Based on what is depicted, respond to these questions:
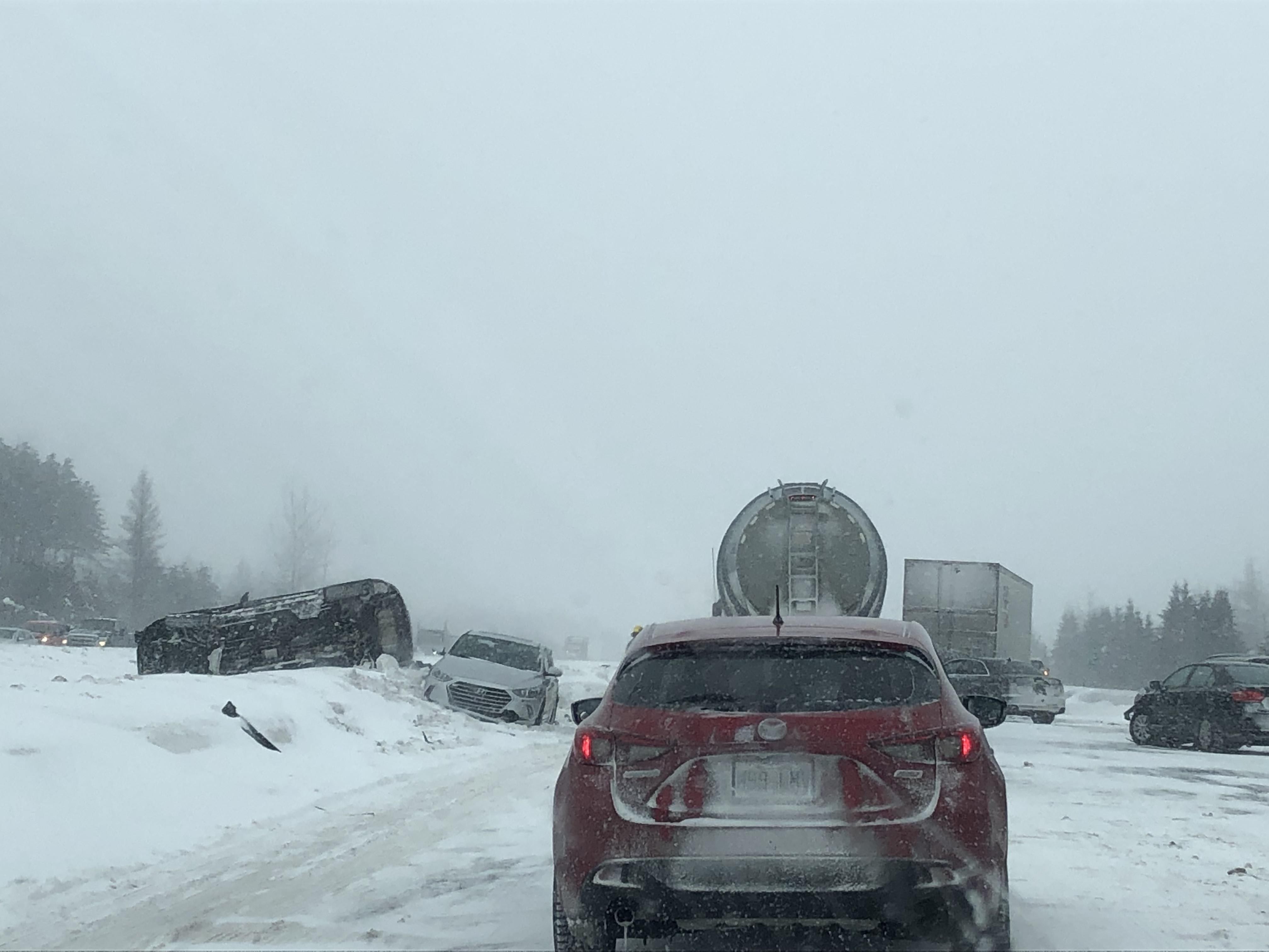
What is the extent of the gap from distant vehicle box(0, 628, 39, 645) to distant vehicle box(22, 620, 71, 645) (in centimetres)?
42

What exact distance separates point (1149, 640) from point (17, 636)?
8323 centimetres

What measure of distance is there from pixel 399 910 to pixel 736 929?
2.33 meters

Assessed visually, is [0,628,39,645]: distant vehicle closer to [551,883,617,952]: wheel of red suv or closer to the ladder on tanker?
the ladder on tanker

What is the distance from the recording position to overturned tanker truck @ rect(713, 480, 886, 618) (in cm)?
1794

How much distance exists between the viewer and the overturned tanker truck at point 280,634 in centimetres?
1983

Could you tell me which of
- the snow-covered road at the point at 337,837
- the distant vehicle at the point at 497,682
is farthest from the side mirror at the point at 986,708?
the distant vehicle at the point at 497,682

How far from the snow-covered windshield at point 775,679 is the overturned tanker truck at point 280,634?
1628cm

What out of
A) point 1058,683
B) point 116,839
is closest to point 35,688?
point 116,839

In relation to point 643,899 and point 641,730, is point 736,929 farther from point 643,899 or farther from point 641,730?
point 641,730

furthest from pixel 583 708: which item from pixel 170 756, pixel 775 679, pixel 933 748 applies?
pixel 170 756

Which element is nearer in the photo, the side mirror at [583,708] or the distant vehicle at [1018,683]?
the side mirror at [583,708]

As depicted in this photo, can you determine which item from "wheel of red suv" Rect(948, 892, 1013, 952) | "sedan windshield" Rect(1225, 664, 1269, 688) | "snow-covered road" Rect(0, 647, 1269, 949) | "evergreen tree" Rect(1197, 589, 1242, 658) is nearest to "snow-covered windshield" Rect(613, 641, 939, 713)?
"wheel of red suv" Rect(948, 892, 1013, 952)

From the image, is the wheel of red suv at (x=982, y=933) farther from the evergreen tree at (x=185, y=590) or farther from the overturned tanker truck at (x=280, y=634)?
the evergreen tree at (x=185, y=590)

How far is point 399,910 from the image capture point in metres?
6.30
